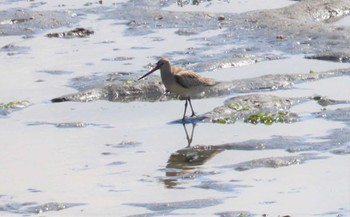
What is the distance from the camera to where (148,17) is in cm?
2295

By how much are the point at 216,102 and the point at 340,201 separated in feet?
16.5

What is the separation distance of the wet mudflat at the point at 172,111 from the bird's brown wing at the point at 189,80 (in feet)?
1.11

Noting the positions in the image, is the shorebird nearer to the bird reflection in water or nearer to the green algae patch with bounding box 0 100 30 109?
the bird reflection in water

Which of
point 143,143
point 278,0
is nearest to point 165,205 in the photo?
point 143,143

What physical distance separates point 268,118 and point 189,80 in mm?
1551

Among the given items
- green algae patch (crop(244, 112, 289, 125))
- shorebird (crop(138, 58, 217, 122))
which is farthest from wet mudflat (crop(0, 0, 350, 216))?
shorebird (crop(138, 58, 217, 122))

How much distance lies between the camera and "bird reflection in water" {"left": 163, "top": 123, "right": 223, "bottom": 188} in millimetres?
13505

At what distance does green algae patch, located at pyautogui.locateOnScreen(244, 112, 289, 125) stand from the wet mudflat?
0.5 inches

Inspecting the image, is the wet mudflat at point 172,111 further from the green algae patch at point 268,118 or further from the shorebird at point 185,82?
the shorebird at point 185,82

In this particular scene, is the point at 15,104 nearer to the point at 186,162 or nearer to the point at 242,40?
the point at 186,162

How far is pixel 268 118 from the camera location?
15.8m

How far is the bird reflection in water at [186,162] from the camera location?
44.3ft

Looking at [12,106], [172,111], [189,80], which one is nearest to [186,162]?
[172,111]

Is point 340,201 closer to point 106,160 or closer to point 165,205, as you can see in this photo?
point 165,205
